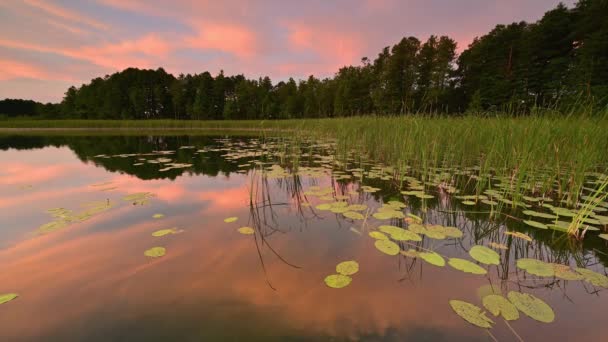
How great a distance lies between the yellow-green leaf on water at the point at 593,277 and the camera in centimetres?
159

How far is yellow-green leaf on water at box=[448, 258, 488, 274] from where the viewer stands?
168 centimetres

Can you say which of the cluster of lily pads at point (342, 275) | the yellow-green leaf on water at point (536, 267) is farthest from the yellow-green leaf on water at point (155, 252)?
the yellow-green leaf on water at point (536, 267)

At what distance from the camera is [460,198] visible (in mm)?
3301

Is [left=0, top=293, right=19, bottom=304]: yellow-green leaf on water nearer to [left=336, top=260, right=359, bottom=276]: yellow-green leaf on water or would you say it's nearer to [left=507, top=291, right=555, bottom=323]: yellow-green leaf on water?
[left=336, top=260, right=359, bottom=276]: yellow-green leaf on water

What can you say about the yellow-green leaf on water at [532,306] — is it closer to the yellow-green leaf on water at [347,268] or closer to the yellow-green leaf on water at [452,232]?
the yellow-green leaf on water at [452,232]

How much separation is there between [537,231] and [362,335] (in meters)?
2.33

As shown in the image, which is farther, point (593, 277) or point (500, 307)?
point (593, 277)

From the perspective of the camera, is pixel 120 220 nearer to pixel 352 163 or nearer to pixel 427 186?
pixel 427 186

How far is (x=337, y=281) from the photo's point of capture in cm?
160

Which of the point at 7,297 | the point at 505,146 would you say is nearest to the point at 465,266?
the point at 7,297

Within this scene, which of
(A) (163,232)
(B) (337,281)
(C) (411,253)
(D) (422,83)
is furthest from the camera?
(D) (422,83)

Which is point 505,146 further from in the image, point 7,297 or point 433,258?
point 7,297

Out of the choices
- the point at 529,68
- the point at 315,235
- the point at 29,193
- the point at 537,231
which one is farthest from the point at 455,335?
the point at 529,68

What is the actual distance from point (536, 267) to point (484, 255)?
31 centimetres
